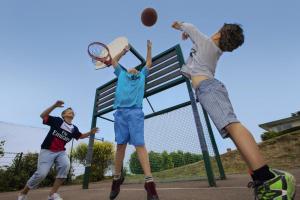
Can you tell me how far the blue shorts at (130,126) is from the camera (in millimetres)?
3601

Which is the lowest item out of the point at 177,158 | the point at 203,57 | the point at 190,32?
the point at 177,158

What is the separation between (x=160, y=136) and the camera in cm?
698

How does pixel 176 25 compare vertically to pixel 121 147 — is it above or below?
above

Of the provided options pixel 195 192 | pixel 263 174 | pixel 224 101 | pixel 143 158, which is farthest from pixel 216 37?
pixel 195 192

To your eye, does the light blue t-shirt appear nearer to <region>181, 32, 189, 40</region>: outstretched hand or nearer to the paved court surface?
<region>181, 32, 189, 40</region>: outstretched hand

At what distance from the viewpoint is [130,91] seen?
13.0 ft

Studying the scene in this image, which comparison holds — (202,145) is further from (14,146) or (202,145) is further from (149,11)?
(14,146)

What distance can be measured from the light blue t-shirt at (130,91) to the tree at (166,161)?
328 centimetres

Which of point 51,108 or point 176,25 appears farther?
point 51,108

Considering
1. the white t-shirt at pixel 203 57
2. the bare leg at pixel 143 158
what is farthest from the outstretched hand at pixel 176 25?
the bare leg at pixel 143 158

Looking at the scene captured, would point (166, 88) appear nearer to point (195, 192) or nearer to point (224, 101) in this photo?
point (195, 192)

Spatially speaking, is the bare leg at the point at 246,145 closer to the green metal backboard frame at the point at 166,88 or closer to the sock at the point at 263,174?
the sock at the point at 263,174

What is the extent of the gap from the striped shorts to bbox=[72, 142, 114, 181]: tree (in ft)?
40.4

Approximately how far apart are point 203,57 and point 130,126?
1.42 metres
